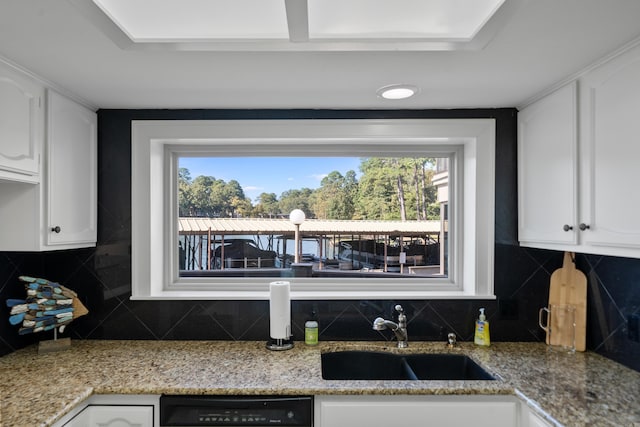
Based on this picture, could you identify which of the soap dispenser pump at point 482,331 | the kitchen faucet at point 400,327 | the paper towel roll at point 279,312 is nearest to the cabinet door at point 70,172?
the paper towel roll at point 279,312

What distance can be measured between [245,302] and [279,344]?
32 cm

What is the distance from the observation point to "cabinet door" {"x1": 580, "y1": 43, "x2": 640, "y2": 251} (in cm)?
140

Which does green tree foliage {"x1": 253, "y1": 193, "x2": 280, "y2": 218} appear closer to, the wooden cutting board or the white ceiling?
the white ceiling

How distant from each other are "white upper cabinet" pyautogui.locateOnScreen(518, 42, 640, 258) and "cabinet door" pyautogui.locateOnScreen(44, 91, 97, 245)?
2.30 metres

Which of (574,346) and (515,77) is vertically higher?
(515,77)

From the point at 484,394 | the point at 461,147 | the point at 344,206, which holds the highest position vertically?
the point at 461,147

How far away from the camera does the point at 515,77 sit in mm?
1728

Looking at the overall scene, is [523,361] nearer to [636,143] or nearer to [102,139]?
[636,143]

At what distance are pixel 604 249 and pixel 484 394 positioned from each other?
744 millimetres

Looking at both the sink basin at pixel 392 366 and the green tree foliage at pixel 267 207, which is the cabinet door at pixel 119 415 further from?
the green tree foliage at pixel 267 207

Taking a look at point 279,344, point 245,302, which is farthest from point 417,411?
point 245,302

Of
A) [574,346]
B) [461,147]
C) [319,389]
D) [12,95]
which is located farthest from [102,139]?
[574,346]

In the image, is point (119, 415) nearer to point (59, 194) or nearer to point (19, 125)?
point (59, 194)

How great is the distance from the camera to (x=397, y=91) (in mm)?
1849
